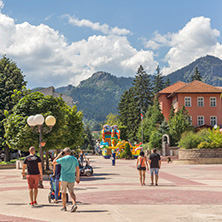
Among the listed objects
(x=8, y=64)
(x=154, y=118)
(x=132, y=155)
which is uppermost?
(x=8, y=64)

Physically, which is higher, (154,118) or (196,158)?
(154,118)

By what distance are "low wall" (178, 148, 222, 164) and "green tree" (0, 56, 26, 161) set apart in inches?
793

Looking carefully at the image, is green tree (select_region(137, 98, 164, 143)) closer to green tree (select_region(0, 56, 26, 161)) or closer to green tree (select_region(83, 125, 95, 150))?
green tree (select_region(0, 56, 26, 161))

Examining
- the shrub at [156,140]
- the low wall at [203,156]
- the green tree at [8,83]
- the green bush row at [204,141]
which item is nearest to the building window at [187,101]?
the shrub at [156,140]

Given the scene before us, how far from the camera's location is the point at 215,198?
11719 mm

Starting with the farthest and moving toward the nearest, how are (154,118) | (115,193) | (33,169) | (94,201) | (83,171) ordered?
(154,118)
(83,171)
(115,193)
(94,201)
(33,169)

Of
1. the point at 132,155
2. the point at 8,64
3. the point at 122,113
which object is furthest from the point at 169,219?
the point at 122,113

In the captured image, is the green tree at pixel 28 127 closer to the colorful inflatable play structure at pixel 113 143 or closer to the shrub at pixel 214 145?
the shrub at pixel 214 145

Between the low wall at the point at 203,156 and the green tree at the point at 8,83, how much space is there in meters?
20.2

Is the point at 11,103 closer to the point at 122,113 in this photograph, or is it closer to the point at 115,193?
the point at 115,193

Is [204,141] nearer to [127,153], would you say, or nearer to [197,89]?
[127,153]

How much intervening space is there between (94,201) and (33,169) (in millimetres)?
2188

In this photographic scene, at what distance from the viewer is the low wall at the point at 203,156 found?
36688 mm

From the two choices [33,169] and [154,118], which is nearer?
[33,169]
